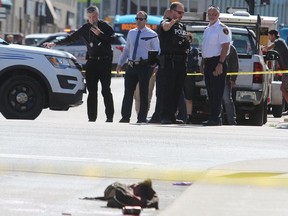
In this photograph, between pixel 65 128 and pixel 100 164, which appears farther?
pixel 65 128

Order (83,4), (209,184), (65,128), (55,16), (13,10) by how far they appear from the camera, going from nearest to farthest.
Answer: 1. (209,184)
2. (65,128)
3. (13,10)
4. (83,4)
5. (55,16)

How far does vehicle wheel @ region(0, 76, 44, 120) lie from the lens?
52.2ft

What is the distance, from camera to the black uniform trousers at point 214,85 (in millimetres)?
15117

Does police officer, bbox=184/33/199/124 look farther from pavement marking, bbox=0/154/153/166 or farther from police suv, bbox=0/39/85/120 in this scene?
pavement marking, bbox=0/154/153/166

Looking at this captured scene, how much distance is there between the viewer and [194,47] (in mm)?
17875

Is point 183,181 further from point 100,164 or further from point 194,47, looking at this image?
point 194,47

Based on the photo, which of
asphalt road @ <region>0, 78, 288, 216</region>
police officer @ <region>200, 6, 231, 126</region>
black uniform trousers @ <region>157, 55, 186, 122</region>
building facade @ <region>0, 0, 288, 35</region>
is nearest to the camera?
asphalt road @ <region>0, 78, 288, 216</region>

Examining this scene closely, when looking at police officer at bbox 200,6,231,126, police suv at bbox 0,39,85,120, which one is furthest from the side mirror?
police suv at bbox 0,39,85,120

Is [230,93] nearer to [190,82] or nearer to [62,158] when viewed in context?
[190,82]

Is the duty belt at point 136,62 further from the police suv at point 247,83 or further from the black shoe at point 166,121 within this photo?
the police suv at point 247,83

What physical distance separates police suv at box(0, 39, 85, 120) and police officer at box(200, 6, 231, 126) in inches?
93.5

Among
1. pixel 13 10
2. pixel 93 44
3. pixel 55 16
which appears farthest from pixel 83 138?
pixel 55 16

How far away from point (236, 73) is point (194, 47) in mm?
1513

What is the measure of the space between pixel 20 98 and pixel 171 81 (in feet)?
7.68
